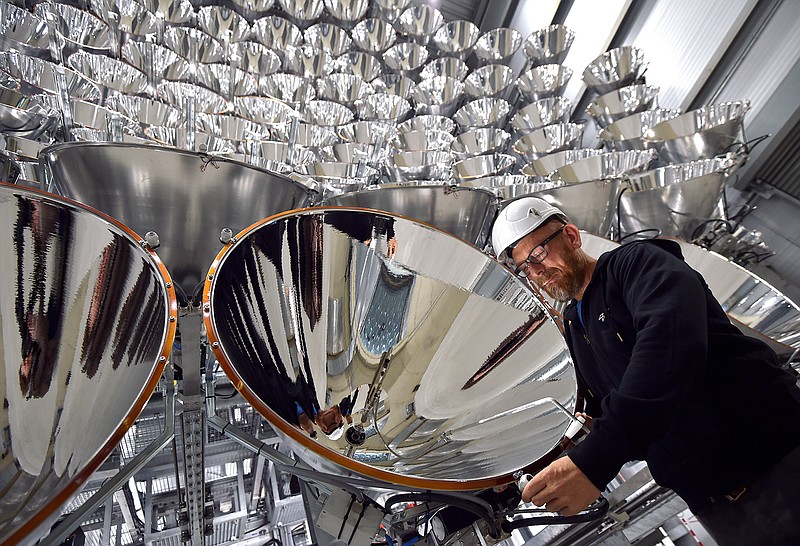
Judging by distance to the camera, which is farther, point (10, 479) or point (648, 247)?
point (648, 247)

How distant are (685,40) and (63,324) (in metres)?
5.16

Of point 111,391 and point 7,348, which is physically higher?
point 7,348

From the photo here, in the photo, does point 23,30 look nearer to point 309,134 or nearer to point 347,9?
point 309,134

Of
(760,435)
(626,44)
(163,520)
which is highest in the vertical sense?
(626,44)

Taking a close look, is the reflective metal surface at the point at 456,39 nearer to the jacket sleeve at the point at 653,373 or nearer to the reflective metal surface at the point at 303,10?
the reflective metal surface at the point at 303,10

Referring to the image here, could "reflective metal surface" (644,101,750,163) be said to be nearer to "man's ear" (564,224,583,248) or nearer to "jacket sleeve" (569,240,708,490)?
"man's ear" (564,224,583,248)

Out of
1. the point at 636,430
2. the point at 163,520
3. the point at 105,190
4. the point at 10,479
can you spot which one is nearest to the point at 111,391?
the point at 10,479

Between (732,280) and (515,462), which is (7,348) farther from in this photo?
(732,280)

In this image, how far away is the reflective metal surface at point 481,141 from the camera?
15.5 feet

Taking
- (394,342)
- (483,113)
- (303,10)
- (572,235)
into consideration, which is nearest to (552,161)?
(483,113)

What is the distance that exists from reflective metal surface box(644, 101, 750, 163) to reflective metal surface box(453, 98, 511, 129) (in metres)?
1.93

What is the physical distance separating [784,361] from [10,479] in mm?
2098

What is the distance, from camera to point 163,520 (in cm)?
291

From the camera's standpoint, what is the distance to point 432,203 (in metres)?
1.86
